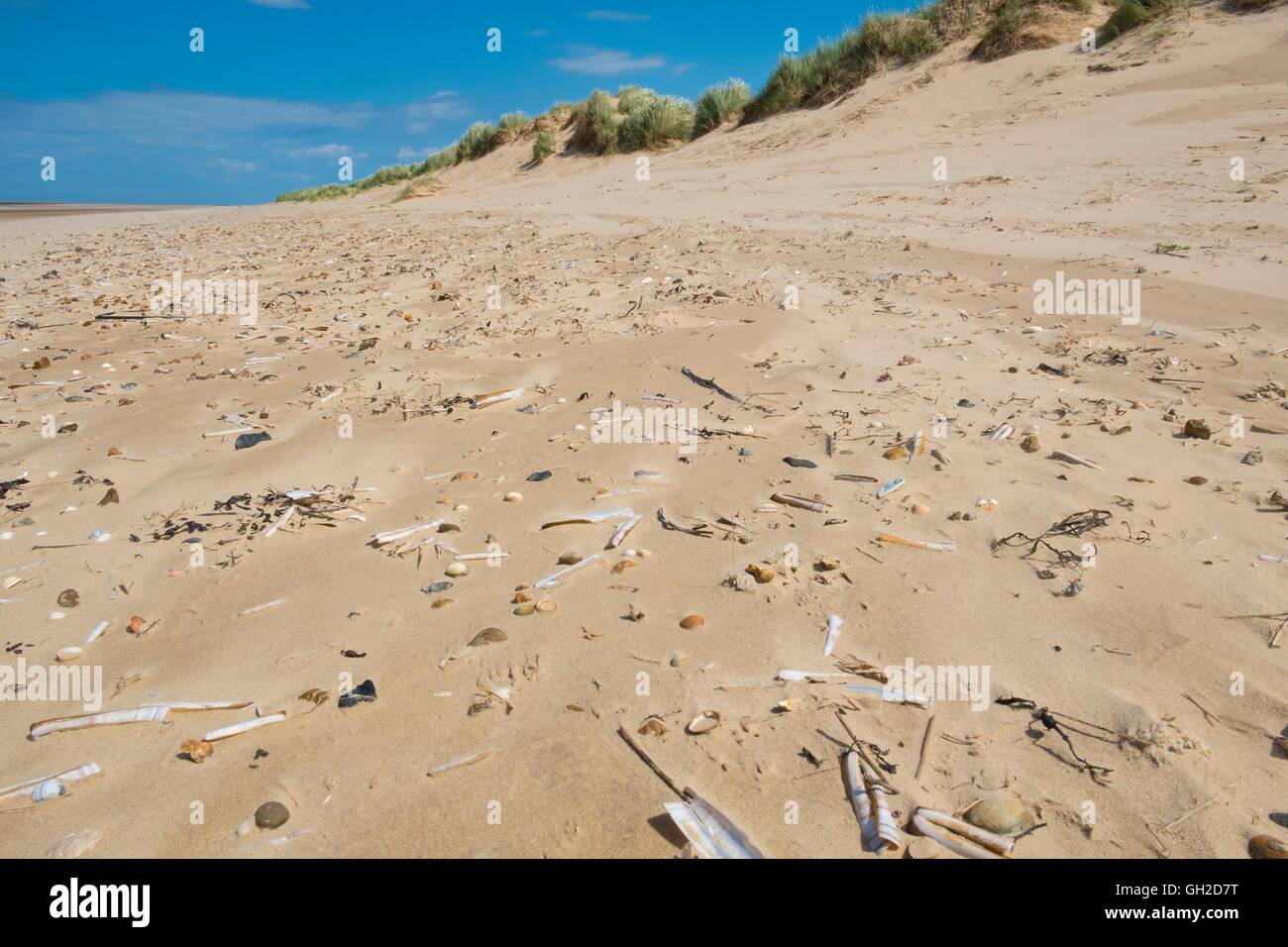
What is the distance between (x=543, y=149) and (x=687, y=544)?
20.3m

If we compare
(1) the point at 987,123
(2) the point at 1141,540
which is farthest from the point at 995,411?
(1) the point at 987,123

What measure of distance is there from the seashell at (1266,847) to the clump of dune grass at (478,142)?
25.1 m

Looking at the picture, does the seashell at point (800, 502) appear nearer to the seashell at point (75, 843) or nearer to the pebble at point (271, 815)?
the pebble at point (271, 815)

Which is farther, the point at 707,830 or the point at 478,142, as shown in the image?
the point at 478,142

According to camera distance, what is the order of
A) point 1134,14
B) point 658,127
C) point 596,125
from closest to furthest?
point 1134,14, point 658,127, point 596,125

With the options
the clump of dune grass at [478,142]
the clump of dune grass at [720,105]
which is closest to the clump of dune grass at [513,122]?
the clump of dune grass at [478,142]

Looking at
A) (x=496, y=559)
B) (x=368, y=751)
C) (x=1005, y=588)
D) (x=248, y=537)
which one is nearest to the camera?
(x=368, y=751)

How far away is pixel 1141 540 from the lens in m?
2.84

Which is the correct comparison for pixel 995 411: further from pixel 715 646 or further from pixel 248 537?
pixel 248 537

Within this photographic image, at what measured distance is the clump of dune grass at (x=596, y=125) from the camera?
19.6 metres

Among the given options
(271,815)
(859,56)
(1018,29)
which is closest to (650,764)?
(271,815)

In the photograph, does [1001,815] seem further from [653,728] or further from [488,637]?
[488,637]

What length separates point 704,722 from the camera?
2148 millimetres

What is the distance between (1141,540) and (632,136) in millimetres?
18098
